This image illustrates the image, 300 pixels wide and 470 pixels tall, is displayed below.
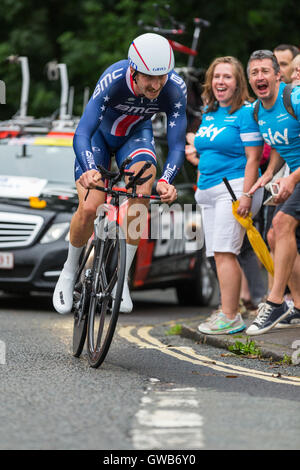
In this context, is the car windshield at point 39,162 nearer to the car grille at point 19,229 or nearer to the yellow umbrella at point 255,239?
the car grille at point 19,229

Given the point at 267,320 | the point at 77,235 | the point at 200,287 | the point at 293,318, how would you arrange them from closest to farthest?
the point at 77,235, the point at 267,320, the point at 293,318, the point at 200,287

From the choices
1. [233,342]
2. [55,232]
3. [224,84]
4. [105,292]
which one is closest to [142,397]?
[105,292]

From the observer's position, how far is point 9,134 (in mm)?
12328

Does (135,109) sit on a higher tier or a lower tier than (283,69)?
lower

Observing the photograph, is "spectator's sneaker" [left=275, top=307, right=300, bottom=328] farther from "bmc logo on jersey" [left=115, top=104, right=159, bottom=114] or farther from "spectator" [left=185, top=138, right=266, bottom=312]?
"bmc logo on jersey" [left=115, top=104, right=159, bottom=114]

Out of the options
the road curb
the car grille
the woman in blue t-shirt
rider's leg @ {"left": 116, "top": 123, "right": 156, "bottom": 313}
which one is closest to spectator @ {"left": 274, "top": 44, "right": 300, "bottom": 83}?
the woman in blue t-shirt

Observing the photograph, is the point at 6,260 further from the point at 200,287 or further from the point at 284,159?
the point at 284,159

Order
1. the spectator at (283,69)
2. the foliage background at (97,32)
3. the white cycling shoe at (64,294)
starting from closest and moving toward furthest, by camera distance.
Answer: the white cycling shoe at (64,294), the spectator at (283,69), the foliage background at (97,32)

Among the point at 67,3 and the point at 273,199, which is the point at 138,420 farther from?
the point at 67,3

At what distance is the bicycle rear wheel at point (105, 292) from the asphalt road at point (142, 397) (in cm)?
17

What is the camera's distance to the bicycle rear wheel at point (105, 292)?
250 inches

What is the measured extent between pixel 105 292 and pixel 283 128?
2338 mm

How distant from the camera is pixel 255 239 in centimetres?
849

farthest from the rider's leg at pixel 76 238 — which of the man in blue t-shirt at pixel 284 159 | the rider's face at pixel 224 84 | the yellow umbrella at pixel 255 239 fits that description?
the rider's face at pixel 224 84
